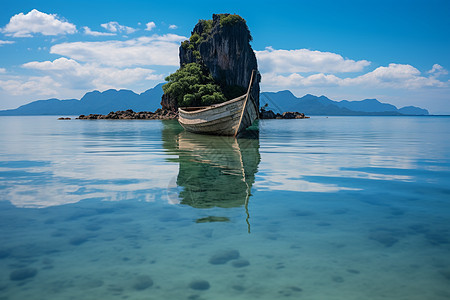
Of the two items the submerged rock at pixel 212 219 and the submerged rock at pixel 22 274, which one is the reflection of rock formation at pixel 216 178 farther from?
the submerged rock at pixel 22 274

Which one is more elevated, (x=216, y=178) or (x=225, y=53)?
(x=225, y=53)

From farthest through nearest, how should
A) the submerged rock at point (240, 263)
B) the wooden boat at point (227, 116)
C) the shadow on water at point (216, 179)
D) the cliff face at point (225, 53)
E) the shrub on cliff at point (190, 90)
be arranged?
1. the cliff face at point (225, 53)
2. the shrub on cliff at point (190, 90)
3. the wooden boat at point (227, 116)
4. the shadow on water at point (216, 179)
5. the submerged rock at point (240, 263)

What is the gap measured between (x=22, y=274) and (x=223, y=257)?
2408mm

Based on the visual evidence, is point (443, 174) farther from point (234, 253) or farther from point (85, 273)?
point (85, 273)

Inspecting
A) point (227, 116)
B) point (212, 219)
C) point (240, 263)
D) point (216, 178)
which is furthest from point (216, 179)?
point (227, 116)

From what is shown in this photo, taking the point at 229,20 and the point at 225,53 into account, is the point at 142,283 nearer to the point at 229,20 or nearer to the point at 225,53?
the point at 225,53

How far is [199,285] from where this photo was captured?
11.8 feet

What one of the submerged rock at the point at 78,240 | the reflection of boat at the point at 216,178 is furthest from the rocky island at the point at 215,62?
the submerged rock at the point at 78,240

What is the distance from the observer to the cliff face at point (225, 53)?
93.0 meters

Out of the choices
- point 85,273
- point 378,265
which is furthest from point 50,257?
point 378,265

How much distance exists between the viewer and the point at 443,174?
10484 mm

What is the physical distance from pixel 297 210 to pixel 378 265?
2.41 meters

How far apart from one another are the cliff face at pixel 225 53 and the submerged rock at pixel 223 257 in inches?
3466

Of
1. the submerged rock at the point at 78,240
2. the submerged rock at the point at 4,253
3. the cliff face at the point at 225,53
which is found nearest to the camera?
the submerged rock at the point at 4,253
